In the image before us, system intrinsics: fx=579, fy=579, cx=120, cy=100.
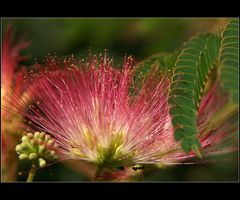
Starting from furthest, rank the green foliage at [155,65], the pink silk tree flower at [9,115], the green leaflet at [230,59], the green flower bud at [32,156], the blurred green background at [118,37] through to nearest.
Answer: the blurred green background at [118,37], the pink silk tree flower at [9,115], the green foliage at [155,65], the green flower bud at [32,156], the green leaflet at [230,59]

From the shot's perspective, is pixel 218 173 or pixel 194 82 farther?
pixel 218 173

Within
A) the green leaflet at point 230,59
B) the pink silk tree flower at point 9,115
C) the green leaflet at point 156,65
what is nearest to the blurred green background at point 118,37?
the pink silk tree flower at point 9,115

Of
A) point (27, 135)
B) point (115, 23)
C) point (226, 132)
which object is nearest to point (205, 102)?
point (226, 132)

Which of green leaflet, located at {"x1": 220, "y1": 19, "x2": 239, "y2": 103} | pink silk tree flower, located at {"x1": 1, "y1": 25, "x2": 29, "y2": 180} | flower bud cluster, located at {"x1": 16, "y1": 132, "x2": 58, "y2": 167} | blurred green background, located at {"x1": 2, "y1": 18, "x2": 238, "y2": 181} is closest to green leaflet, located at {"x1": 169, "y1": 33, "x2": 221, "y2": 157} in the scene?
green leaflet, located at {"x1": 220, "y1": 19, "x2": 239, "y2": 103}

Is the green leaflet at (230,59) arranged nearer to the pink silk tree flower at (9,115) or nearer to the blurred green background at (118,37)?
the pink silk tree flower at (9,115)

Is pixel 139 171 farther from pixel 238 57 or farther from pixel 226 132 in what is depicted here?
pixel 238 57

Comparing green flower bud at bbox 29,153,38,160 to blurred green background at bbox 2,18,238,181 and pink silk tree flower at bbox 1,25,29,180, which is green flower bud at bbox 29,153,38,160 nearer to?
pink silk tree flower at bbox 1,25,29,180
